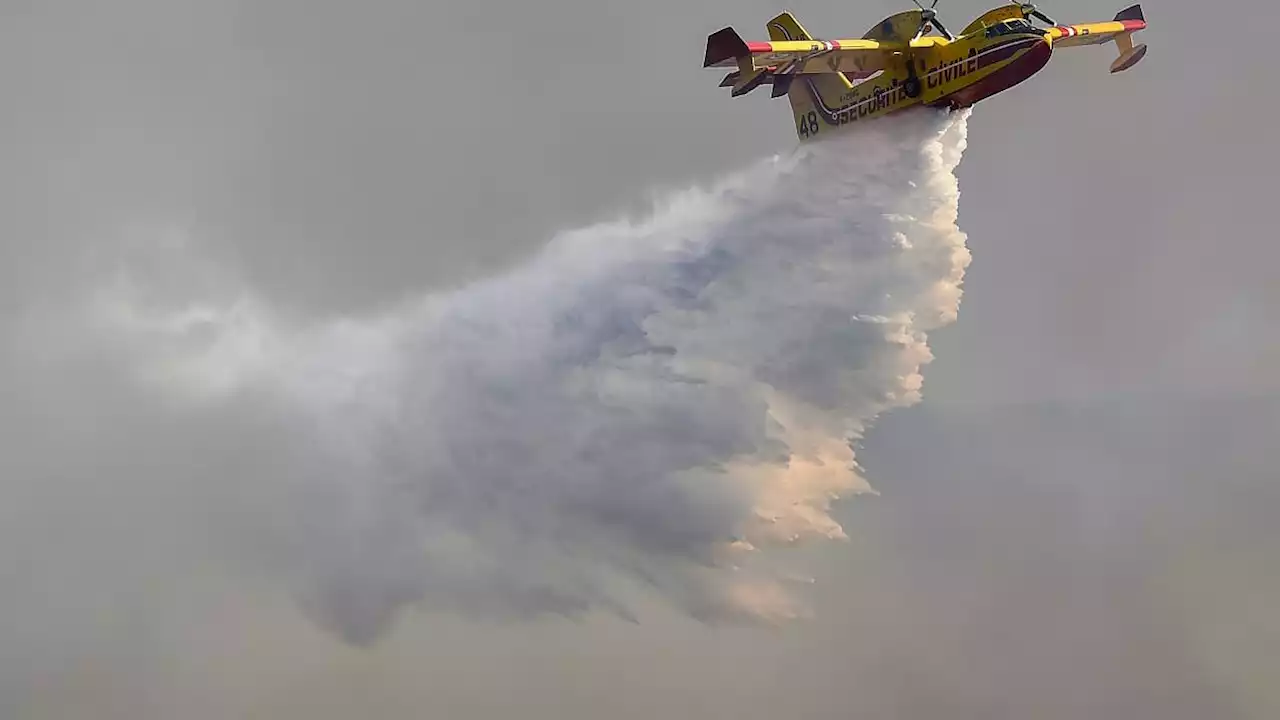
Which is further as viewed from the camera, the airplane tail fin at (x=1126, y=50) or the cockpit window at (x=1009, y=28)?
the airplane tail fin at (x=1126, y=50)

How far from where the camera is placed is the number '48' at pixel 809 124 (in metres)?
33.3

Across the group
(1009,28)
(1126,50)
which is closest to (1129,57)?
(1126,50)

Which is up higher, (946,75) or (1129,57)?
(1129,57)

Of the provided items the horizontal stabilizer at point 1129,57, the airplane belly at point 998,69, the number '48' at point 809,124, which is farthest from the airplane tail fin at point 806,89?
the horizontal stabilizer at point 1129,57

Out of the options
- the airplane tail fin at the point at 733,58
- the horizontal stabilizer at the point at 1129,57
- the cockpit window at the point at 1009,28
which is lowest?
the airplane tail fin at the point at 733,58

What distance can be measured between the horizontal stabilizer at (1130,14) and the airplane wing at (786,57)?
6901 mm

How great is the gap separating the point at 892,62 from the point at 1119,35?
663 cm

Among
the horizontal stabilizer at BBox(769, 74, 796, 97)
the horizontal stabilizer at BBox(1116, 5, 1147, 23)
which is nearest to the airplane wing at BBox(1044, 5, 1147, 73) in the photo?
the horizontal stabilizer at BBox(1116, 5, 1147, 23)

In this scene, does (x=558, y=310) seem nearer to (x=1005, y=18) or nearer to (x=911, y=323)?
(x=911, y=323)

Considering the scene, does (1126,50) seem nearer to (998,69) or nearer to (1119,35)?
(1119,35)

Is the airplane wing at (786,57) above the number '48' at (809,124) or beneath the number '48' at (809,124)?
beneath

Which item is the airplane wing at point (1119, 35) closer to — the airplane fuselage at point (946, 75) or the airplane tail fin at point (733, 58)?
the airplane fuselage at point (946, 75)

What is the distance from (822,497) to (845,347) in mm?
3243

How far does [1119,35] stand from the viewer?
34.0 metres
